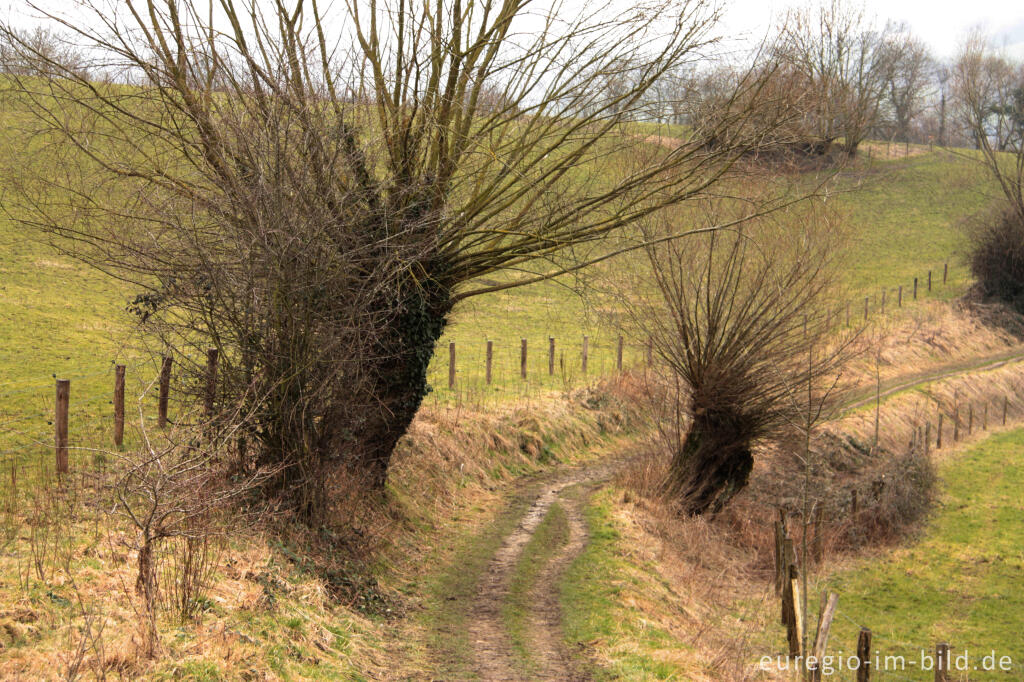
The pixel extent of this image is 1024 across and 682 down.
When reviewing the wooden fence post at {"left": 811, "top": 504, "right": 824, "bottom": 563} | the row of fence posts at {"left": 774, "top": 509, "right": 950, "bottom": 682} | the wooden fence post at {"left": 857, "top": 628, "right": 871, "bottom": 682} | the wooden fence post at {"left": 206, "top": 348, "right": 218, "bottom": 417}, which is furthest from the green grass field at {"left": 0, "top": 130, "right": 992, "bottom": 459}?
the wooden fence post at {"left": 857, "top": 628, "right": 871, "bottom": 682}

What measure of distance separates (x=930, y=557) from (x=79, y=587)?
54.0 feet

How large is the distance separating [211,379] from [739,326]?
933 cm

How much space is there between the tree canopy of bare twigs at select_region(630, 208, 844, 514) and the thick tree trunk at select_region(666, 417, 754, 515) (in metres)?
0.02

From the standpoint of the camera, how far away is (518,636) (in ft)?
30.7

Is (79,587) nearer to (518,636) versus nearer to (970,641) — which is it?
(518,636)

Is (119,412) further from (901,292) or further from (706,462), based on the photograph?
(901,292)

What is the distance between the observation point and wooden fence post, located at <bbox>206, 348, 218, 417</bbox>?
9.78 m

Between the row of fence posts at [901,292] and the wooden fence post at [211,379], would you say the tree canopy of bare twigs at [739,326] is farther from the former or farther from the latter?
the row of fence posts at [901,292]

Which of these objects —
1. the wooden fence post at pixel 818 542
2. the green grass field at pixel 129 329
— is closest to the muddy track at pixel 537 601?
the green grass field at pixel 129 329

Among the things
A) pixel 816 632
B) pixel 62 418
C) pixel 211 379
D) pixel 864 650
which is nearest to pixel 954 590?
pixel 816 632

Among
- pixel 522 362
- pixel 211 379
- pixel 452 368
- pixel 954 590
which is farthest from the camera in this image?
pixel 522 362

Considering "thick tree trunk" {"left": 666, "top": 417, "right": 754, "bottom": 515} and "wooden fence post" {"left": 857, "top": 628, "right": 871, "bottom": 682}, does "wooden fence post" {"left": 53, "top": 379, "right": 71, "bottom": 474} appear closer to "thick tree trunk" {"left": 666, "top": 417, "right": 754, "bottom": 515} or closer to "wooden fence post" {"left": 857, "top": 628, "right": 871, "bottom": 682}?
"wooden fence post" {"left": 857, "top": 628, "right": 871, "bottom": 682}

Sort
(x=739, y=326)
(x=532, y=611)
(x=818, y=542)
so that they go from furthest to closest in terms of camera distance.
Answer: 1. (x=818, y=542)
2. (x=739, y=326)
3. (x=532, y=611)

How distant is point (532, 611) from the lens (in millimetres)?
10148
